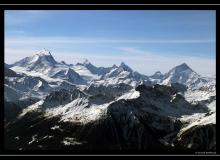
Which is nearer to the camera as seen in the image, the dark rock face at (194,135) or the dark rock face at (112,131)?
the dark rock face at (194,135)

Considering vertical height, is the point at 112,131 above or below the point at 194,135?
below

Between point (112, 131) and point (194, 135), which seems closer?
point (194, 135)

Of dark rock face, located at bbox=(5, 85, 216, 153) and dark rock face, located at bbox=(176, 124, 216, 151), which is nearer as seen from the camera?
dark rock face, located at bbox=(176, 124, 216, 151)
